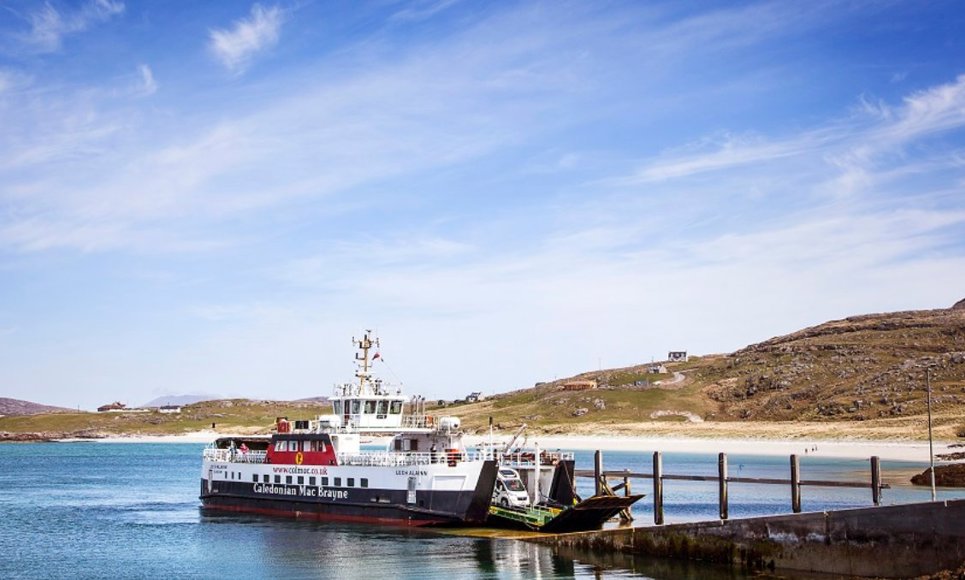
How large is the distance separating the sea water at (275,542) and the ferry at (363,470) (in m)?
1.15

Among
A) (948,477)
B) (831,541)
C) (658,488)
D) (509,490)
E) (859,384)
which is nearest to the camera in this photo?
(831,541)

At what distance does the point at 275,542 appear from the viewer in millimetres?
51781

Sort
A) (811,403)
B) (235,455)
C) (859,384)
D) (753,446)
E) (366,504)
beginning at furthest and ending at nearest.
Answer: (859,384), (811,403), (753,446), (235,455), (366,504)

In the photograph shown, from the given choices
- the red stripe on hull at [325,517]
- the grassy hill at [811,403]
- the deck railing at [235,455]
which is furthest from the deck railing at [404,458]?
the grassy hill at [811,403]

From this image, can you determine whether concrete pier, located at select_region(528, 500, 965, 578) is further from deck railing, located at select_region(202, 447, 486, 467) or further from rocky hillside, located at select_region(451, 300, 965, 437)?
rocky hillside, located at select_region(451, 300, 965, 437)

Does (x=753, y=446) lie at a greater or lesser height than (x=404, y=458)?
lesser

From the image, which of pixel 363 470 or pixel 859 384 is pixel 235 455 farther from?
pixel 859 384

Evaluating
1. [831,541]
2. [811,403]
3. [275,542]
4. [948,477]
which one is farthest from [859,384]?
[831,541]

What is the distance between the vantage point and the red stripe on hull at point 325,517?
53.2m

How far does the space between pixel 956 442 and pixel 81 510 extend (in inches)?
3438

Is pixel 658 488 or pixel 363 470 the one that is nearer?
pixel 658 488

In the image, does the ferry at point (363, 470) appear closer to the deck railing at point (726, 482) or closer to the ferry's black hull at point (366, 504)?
the ferry's black hull at point (366, 504)

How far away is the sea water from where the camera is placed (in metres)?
42.2

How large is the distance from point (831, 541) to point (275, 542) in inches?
1143
